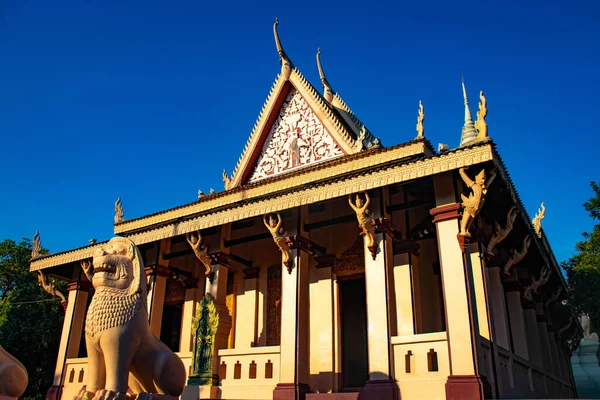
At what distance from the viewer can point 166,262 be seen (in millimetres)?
13555

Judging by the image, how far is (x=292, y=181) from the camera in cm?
1176

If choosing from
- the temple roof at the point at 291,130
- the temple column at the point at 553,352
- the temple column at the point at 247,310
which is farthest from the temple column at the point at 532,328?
the temple column at the point at 247,310

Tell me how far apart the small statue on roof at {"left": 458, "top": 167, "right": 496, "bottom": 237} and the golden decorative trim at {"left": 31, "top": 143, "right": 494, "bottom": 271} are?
0.28m

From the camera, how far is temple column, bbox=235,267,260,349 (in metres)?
13.5

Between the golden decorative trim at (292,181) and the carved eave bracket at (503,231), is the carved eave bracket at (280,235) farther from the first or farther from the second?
the carved eave bracket at (503,231)

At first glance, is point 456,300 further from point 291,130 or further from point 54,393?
point 54,393

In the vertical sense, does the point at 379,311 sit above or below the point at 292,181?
below

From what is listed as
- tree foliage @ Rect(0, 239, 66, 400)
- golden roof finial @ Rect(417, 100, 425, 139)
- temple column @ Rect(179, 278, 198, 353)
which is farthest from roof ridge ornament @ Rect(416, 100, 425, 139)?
tree foliage @ Rect(0, 239, 66, 400)

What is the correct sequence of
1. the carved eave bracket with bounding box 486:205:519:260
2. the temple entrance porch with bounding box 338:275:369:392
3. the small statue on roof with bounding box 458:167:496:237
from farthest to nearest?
the temple entrance porch with bounding box 338:275:369:392 → the carved eave bracket with bounding box 486:205:519:260 → the small statue on roof with bounding box 458:167:496:237

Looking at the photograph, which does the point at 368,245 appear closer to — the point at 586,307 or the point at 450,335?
the point at 450,335

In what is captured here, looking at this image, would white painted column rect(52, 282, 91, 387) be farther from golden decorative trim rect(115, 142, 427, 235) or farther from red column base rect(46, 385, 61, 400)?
golden decorative trim rect(115, 142, 427, 235)

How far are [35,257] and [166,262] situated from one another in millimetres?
4339

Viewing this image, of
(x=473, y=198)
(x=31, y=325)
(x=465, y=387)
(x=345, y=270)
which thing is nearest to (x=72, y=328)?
(x=31, y=325)

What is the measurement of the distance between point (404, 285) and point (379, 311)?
2.02m
